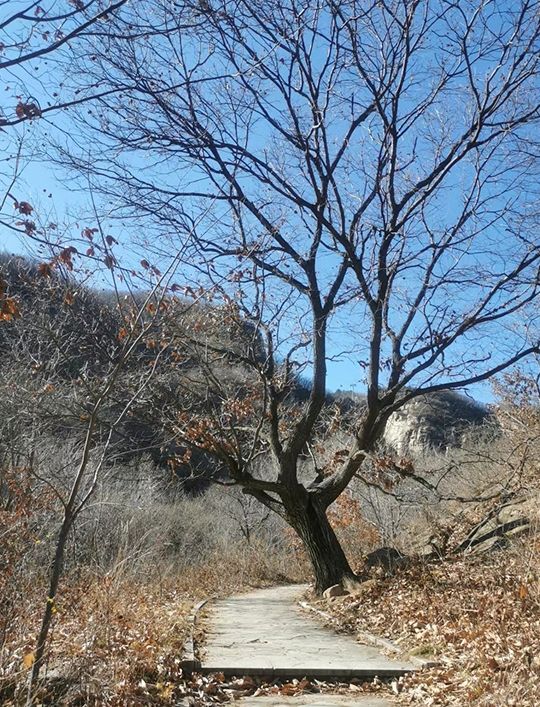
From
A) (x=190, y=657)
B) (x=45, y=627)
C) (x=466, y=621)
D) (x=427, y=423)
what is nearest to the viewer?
(x=45, y=627)

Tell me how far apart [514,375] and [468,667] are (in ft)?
46.5

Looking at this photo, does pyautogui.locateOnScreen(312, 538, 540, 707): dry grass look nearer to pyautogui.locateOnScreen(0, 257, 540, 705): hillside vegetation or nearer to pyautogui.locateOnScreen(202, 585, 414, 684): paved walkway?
pyautogui.locateOnScreen(0, 257, 540, 705): hillside vegetation

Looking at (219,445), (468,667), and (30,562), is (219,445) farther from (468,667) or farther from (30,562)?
(468,667)

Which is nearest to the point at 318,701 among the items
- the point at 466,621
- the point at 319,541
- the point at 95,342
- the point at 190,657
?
the point at 190,657

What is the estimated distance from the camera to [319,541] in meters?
12.5

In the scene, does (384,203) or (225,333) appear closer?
(384,203)

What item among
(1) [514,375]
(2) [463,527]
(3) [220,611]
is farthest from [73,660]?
(1) [514,375]

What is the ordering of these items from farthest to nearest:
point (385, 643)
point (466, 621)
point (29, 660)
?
1. point (385, 643)
2. point (466, 621)
3. point (29, 660)

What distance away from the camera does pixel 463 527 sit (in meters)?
14.6

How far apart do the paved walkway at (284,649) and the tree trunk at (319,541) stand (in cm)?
98

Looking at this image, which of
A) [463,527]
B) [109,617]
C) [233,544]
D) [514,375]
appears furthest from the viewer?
[233,544]

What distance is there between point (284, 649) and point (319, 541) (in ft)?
15.3

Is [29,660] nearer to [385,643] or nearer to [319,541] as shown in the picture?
[385,643]

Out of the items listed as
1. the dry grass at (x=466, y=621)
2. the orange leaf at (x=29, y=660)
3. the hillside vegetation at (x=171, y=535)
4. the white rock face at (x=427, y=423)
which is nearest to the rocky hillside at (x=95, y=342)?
the hillside vegetation at (x=171, y=535)
